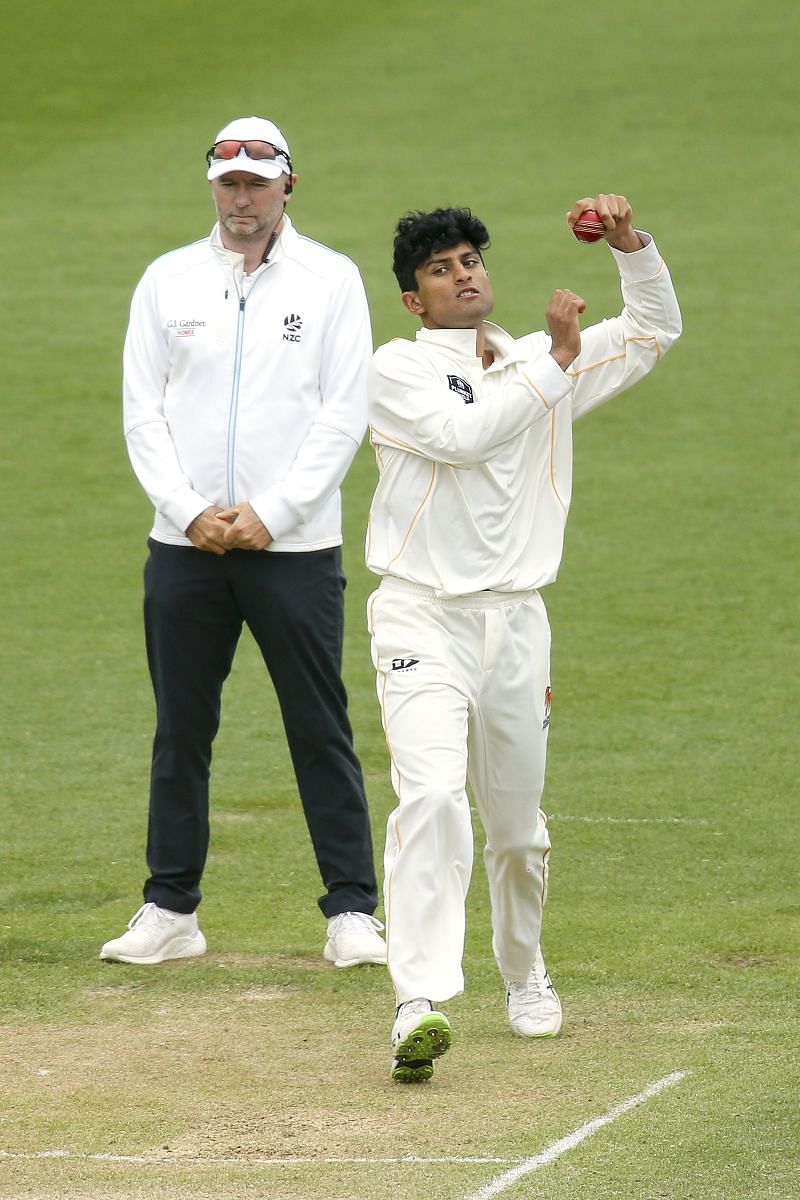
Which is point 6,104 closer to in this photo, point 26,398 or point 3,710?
point 26,398

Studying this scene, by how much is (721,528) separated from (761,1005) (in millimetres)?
6662

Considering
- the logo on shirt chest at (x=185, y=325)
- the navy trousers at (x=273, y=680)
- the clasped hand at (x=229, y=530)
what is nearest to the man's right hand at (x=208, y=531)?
the clasped hand at (x=229, y=530)

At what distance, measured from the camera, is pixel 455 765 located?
501 cm

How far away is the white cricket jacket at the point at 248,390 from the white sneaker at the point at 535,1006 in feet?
4.95

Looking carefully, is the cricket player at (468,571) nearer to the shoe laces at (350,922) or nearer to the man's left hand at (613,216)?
the man's left hand at (613,216)

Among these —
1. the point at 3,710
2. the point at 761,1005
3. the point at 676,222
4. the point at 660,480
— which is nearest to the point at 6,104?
the point at 676,222

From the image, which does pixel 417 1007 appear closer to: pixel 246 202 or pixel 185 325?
pixel 185 325

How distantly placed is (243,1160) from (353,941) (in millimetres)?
1651

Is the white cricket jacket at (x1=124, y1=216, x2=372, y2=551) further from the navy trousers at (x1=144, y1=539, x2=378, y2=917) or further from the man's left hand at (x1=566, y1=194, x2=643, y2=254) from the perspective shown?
the man's left hand at (x1=566, y1=194, x2=643, y2=254)

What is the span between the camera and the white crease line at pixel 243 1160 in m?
4.32

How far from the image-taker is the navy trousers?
6.03 meters

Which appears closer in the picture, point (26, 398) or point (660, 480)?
point (660, 480)

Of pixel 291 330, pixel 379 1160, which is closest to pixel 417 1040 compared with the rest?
pixel 379 1160

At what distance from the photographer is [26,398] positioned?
14430 mm
